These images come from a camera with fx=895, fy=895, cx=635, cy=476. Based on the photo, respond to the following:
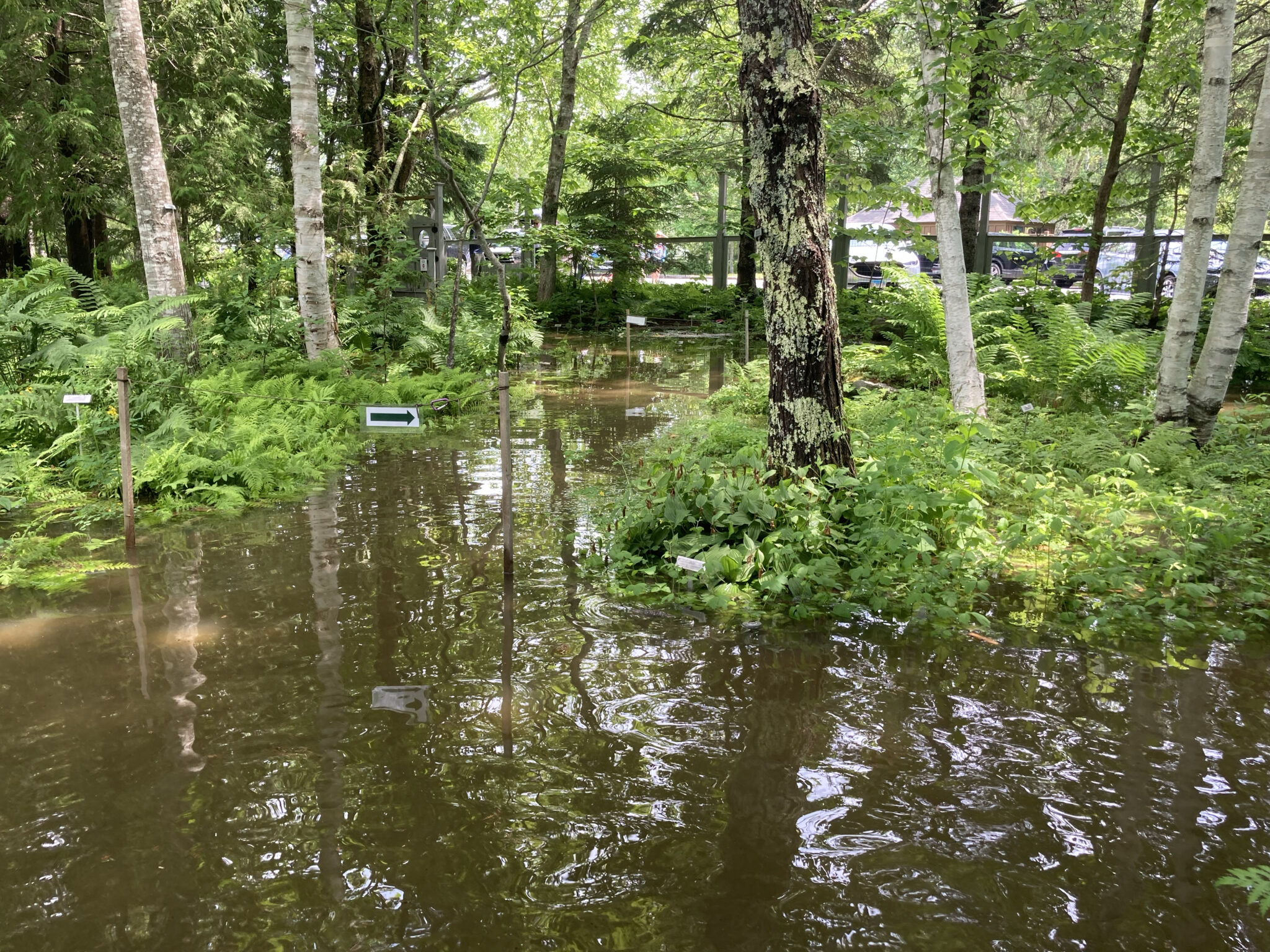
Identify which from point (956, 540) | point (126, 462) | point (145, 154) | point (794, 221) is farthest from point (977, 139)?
point (145, 154)

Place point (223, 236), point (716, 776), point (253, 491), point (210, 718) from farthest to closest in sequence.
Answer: point (223, 236)
point (253, 491)
point (210, 718)
point (716, 776)

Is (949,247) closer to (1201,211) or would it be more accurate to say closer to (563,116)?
(1201,211)

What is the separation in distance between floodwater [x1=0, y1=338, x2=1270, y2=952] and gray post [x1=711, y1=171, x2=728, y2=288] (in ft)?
59.2

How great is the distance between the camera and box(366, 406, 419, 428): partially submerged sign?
5.82 meters

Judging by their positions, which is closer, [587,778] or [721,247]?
[587,778]

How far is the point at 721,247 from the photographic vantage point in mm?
22328

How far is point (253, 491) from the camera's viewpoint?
7387 mm

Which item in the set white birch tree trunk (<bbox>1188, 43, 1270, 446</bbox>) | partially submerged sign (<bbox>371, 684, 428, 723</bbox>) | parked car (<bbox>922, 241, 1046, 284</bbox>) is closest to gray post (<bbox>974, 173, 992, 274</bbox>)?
parked car (<bbox>922, 241, 1046, 284</bbox>)

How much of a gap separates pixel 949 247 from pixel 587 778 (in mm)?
6403

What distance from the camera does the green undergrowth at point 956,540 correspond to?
5.00 m

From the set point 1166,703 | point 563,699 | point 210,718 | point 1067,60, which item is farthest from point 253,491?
point 1067,60

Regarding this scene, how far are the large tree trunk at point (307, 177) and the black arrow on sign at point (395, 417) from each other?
569 cm

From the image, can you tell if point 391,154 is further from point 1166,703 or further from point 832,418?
point 1166,703

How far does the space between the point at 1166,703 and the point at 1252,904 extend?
1.34 meters
